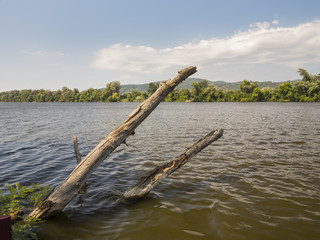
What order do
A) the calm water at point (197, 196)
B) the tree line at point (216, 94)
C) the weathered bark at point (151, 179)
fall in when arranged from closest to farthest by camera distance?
the calm water at point (197, 196), the weathered bark at point (151, 179), the tree line at point (216, 94)

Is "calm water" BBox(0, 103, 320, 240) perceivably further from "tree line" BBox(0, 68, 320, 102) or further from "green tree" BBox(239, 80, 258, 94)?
"green tree" BBox(239, 80, 258, 94)

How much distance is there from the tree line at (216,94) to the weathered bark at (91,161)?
125m

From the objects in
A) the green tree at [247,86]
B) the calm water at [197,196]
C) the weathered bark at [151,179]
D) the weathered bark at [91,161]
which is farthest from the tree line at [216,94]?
the weathered bark at [91,161]

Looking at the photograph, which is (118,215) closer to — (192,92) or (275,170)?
(275,170)

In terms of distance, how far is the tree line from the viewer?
11012 cm

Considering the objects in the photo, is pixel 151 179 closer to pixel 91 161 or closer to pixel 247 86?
pixel 91 161

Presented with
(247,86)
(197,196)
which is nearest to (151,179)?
(197,196)

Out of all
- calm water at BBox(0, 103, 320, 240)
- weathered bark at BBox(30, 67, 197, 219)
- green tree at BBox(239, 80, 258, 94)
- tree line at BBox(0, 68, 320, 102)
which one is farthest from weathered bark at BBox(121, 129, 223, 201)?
green tree at BBox(239, 80, 258, 94)

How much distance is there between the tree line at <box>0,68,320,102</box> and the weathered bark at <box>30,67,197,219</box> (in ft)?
411

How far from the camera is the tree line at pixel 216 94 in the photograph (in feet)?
361

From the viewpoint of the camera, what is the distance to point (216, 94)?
141750 mm

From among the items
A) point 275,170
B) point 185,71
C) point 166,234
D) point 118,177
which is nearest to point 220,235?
point 166,234

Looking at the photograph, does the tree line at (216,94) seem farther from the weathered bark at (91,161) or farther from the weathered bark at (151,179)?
the weathered bark at (91,161)

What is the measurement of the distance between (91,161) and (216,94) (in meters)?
144
